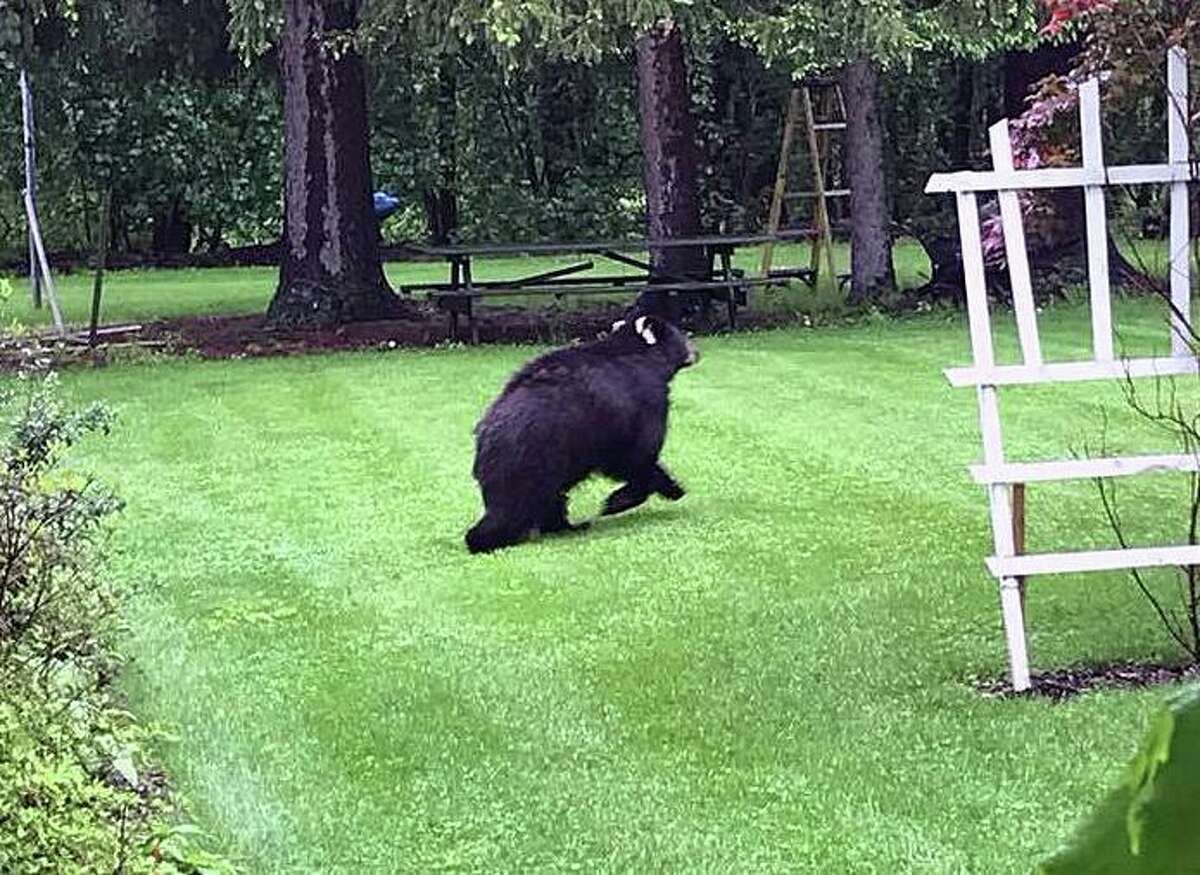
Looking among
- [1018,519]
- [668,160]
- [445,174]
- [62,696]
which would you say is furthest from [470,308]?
[445,174]

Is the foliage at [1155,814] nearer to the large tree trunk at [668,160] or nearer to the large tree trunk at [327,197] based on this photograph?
the large tree trunk at [668,160]

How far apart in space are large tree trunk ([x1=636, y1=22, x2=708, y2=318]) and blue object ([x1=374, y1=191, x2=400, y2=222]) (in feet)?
32.2

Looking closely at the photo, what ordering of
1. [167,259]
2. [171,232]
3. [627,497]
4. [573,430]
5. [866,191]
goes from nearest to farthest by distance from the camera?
[573,430], [627,497], [866,191], [167,259], [171,232]

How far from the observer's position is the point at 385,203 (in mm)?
26812

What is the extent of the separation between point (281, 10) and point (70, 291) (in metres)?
8.85

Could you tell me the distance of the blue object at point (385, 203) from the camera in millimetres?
26672

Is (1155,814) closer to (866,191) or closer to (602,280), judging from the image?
(602,280)

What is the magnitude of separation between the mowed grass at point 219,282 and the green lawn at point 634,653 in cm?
854

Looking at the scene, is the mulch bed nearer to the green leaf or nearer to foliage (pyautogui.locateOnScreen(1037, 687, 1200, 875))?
the green leaf

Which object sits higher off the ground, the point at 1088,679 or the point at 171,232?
the point at 171,232

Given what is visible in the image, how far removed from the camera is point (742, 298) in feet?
57.3

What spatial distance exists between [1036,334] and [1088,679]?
3.44 feet

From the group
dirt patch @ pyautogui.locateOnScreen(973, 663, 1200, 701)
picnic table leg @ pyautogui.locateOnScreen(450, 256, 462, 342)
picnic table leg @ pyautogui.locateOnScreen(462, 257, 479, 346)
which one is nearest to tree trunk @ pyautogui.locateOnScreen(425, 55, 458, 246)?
picnic table leg @ pyautogui.locateOnScreen(450, 256, 462, 342)

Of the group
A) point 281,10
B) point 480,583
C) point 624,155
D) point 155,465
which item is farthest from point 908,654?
point 624,155
